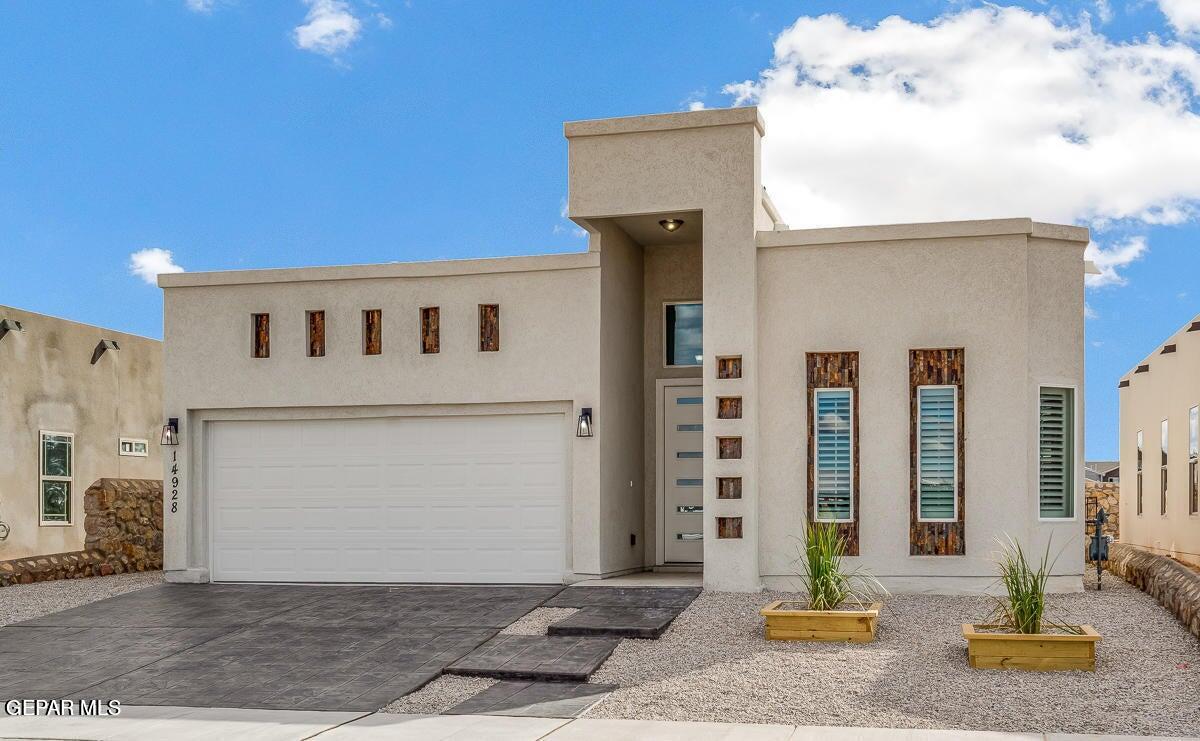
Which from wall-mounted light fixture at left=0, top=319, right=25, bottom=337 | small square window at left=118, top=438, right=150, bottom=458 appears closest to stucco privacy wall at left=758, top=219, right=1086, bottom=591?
wall-mounted light fixture at left=0, top=319, right=25, bottom=337

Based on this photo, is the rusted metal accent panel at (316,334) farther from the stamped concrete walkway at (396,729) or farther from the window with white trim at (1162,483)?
the window with white trim at (1162,483)

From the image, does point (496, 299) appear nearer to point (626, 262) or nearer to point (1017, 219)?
point (626, 262)

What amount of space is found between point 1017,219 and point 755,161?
2830 mm

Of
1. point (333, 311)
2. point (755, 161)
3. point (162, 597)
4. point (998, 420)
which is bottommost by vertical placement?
point (162, 597)

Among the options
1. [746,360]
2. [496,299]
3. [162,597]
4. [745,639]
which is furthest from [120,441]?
[745,639]

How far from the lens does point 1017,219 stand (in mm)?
12812

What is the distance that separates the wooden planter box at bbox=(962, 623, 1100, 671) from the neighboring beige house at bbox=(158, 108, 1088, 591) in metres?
3.63

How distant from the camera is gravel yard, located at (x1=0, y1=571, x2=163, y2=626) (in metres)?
13.5

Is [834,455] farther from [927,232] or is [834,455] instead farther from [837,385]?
[927,232]

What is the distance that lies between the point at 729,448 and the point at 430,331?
391cm

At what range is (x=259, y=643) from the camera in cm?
1123

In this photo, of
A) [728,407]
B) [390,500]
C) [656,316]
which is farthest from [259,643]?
[656,316]

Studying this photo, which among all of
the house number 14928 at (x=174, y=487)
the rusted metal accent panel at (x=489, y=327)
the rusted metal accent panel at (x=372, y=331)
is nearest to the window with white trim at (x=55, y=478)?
the house number 14928 at (x=174, y=487)

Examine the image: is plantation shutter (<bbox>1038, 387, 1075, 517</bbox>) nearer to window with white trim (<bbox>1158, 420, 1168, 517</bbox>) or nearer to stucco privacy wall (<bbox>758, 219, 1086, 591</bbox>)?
stucco privacy wall (<bbox>758, 219, 1086, 591</bbox>)
